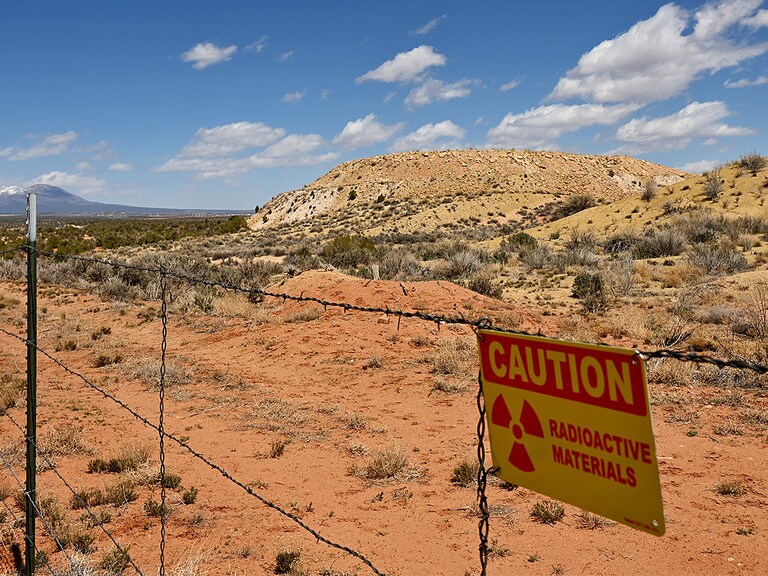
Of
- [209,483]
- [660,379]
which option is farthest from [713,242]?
[209,483]

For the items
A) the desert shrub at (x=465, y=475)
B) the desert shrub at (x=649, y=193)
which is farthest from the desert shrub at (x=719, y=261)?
the desert shrub at (x=649, y=193)

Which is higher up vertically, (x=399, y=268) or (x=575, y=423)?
(x=399, y=268)

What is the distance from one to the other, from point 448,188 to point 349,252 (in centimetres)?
3989

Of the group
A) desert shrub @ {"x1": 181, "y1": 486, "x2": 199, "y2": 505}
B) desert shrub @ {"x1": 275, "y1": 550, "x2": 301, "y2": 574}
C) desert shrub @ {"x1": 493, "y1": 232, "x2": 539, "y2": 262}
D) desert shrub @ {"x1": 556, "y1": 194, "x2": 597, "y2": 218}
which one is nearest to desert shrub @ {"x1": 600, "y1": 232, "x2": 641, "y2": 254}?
desert shrub @ {"x1": 493, "y1": 232, "x2": 539, "y2": 262}

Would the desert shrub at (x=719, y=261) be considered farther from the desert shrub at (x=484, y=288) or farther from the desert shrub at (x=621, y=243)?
the desert shrub at (x=484, y=288)

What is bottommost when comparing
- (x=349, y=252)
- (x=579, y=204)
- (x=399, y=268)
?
(x=399, y=268)

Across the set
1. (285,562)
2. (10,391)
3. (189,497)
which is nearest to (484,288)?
(10,391)

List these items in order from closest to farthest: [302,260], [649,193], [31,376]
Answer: [31,376], [302,260], [649,193]

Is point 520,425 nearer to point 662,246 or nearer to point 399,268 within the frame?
point 399,268

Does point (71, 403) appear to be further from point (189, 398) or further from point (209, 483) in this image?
point (209, 483)

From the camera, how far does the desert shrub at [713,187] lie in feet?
118

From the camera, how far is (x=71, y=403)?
32.8ft

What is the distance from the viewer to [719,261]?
66.6 ft

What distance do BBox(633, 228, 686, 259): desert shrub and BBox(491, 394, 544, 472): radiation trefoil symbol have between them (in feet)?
85.6
